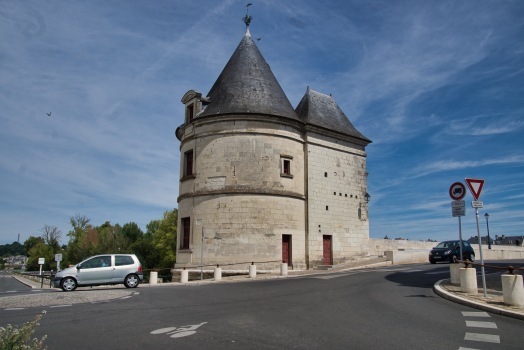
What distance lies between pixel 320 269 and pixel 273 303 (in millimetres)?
14069

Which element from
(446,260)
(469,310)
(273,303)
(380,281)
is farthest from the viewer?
(446,260)

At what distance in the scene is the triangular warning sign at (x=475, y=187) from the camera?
31.9 ft

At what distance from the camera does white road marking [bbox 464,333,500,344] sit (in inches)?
217

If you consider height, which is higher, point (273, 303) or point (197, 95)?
point (197, 95)

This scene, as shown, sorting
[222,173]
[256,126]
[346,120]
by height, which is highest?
[346,120]

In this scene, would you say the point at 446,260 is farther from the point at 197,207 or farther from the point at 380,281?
the point at 197,207

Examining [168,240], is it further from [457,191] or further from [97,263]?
[457,191]

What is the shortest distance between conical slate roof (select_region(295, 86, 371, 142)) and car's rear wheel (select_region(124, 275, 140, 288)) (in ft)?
48.1

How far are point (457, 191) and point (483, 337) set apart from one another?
590 centimetres

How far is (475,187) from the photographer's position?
9758 millimetres

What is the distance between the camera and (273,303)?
9289mm

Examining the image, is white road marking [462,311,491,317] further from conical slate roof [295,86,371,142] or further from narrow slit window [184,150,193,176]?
narrow slit window [184,150,193,176]

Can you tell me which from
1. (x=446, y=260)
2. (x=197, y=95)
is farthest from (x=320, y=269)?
(x=197, y=95)

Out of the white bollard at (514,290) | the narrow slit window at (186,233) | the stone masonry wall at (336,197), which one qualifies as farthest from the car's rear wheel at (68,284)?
the white bollard at (514,290)
